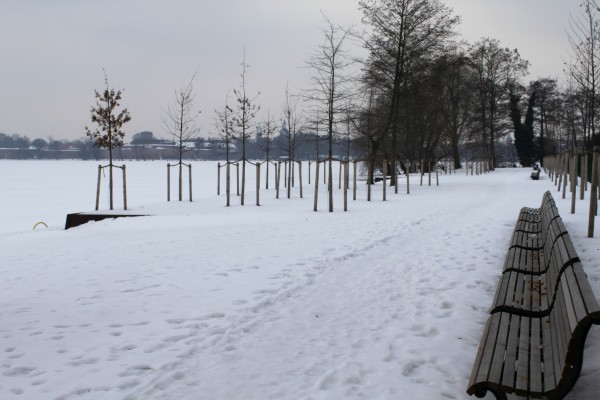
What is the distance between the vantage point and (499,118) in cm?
5156

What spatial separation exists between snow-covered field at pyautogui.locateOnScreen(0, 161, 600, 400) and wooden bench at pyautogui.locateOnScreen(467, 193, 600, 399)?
38 cm

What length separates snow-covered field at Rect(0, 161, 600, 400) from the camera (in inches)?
145

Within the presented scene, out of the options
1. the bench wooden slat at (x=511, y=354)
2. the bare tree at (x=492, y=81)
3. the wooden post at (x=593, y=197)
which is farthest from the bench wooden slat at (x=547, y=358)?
the bare tree at (x=492, y=81)

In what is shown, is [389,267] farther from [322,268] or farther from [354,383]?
[354,383]

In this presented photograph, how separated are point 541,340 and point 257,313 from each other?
8.94 ft

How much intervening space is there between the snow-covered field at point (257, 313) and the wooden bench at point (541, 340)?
379 millimetres

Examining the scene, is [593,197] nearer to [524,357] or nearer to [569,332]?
[524,357]

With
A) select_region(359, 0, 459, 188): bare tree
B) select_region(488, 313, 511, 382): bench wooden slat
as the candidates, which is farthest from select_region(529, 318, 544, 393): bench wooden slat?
select_region(359, 0, 459, 188): bare tree

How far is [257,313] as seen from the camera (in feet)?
17.4

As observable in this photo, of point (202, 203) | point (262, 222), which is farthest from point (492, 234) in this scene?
point (202, 203)

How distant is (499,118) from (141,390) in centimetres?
5344

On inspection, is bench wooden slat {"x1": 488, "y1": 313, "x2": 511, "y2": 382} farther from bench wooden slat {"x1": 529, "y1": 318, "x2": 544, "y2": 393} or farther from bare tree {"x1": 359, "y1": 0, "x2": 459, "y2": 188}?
bare tree {"x1": 359, "y1": 0, "x2": 459, "y2": 188}

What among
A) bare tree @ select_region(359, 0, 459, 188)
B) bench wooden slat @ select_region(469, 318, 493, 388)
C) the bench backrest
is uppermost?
bare tree @ select_region(359, 0, 459, 188)

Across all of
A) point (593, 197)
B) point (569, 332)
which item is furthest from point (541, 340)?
point (593, 197)
